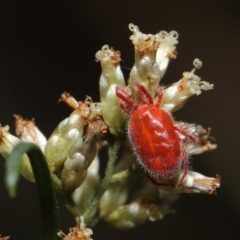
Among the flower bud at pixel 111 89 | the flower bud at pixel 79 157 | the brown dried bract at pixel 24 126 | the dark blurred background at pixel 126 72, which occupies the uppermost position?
the flower bud at pixel 111 89

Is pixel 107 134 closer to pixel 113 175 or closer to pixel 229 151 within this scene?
pixel 113 175

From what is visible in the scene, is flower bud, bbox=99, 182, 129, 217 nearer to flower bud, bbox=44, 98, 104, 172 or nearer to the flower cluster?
the flower cluster

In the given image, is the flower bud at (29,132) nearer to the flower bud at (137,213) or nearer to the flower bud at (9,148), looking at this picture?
the flower bud at (9,148)

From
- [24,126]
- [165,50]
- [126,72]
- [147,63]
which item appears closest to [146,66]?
[147,63]

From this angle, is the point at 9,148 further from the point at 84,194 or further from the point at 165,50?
the point at 165,50

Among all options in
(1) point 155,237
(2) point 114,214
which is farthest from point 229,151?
(2) point 114,214

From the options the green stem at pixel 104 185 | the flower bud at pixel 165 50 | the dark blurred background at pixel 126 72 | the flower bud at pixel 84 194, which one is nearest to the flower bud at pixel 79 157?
the green stem at pixel 104 185
